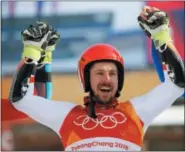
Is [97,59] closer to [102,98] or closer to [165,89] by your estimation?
[102,98]

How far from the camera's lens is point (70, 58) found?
11766 millimetres

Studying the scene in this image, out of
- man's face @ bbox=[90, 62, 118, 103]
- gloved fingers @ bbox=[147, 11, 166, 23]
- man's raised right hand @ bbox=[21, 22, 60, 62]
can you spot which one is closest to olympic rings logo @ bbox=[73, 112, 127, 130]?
man's face @ bbox=[90, 62, 118, 103]

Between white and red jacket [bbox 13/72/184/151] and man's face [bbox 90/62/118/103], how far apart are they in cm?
9

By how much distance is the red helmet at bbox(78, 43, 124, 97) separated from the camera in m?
4.17

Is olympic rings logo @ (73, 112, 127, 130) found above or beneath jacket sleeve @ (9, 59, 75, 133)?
beneath

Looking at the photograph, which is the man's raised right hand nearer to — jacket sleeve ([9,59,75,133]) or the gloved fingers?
jacket sleeve ([9,59,75,133])

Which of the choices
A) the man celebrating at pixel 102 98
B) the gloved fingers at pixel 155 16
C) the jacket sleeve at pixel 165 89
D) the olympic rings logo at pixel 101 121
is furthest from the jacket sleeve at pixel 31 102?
the gloved fingers at pixel 155 16

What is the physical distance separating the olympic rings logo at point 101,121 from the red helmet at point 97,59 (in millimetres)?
149

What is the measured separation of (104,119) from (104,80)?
0.26 m

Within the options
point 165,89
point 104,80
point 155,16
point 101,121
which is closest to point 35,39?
point 104,80

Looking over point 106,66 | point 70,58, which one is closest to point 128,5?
point 70,58

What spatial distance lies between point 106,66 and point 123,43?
301 inches

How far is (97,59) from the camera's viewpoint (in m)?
4.17

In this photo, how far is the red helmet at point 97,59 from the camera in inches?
164
